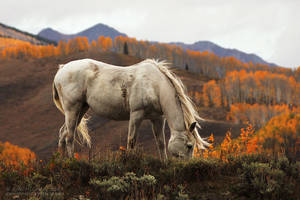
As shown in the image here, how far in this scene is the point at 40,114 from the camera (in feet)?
246

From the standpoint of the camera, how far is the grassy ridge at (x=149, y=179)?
466 centimetres

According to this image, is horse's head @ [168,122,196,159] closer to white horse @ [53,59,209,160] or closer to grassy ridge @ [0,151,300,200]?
white horse @ [53,59,209,160]

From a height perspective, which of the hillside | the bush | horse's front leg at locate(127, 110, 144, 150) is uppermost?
horse's front leg at locate(127, 110, 144, 150)

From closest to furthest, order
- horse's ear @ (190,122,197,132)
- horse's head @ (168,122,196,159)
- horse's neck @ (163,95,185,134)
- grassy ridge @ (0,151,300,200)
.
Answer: grassy ridge @ (0,151,300,200) → horse's ear @ (190,122,197,132) → horse's head @ (168,122,196,159) → horse's neck @ (163,95,185,134)

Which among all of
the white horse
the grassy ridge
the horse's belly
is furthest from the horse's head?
the horse's belly

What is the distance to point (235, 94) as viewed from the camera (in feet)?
330

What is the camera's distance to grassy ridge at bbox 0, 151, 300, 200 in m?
4.66

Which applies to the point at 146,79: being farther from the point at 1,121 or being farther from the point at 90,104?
the point at 1,121

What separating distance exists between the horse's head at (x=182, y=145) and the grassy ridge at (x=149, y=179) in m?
0.71

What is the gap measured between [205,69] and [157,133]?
472 feet

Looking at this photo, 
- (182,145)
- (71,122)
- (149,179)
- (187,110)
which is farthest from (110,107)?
(149,179)

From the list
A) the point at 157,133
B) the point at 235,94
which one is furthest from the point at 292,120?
the point at 157,133

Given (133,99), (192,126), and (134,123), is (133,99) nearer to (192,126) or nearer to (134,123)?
(134,123)

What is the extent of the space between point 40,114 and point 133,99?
242ft
